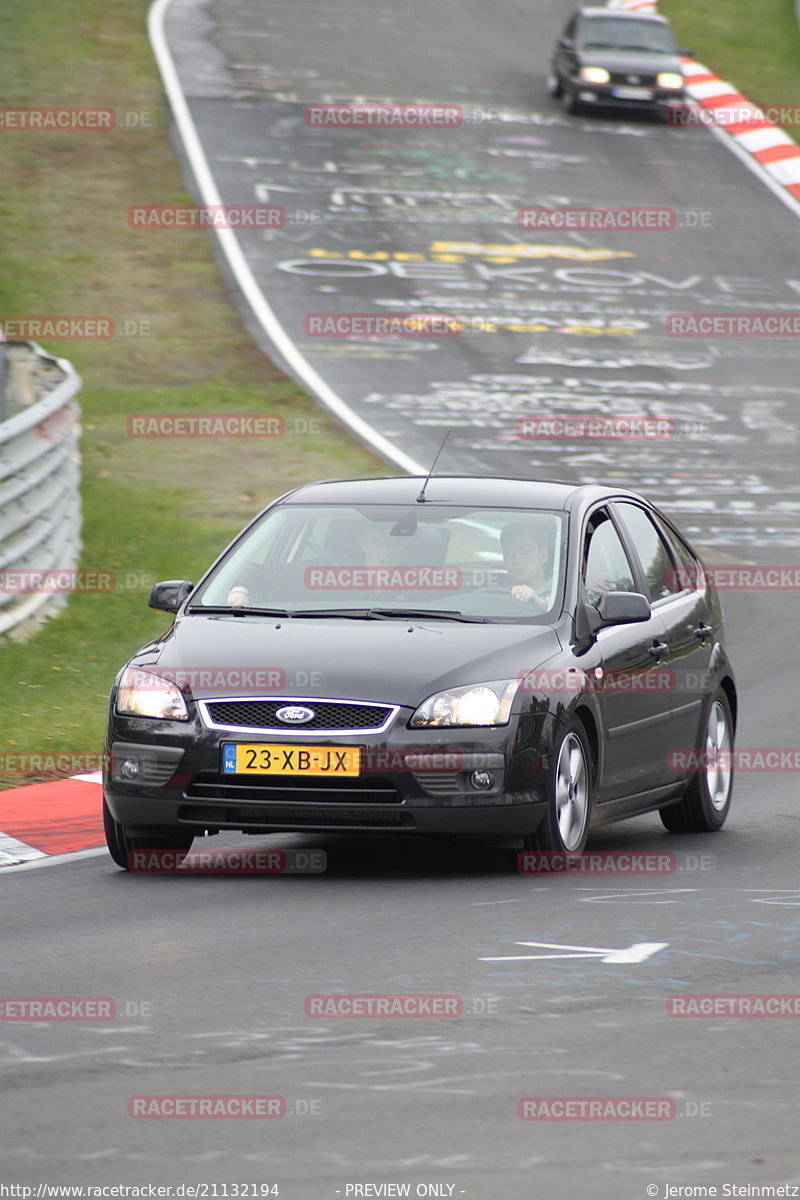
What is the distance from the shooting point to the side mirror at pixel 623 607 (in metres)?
9.62

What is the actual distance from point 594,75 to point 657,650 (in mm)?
29591

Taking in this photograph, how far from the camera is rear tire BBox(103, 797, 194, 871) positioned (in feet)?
30.6

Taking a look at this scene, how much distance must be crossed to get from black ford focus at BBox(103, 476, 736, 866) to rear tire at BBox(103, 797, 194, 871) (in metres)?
0.01

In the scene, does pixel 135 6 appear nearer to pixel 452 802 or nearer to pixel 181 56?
pixel 181 56

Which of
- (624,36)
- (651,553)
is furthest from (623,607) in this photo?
(624,36)

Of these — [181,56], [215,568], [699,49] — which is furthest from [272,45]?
[215,568]

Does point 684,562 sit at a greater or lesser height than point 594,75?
greater

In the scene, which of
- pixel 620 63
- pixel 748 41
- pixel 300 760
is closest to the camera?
pixel 300 760

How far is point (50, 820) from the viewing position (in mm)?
10609

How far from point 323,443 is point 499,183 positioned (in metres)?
13.2

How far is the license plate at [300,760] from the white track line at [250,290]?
12.4 m

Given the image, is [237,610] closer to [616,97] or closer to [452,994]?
[452,994]

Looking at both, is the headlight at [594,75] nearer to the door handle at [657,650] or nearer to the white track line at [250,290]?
Answer: the white track line at [250,290]

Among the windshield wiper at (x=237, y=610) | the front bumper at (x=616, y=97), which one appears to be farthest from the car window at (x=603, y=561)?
the front bumper at (x=616, y=97)
